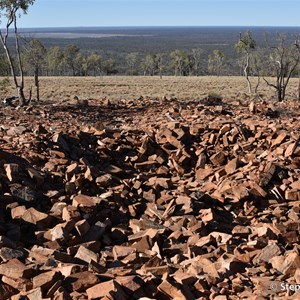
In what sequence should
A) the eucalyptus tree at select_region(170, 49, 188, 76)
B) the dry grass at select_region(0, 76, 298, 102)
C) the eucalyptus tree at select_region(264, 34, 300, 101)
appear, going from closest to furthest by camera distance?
the eucalyptus tree at select_region(264, 34, 300, 101) → the dry grass at select_region(0, 76, 298, 102) → the eucalyptus tree at select_region(170, 49, 188, 76)

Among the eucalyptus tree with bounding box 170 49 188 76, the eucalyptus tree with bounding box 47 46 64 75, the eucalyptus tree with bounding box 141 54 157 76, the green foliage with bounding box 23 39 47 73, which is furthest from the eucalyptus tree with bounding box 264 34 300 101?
the eucalyptus tree with bounding box 141 54 157 76

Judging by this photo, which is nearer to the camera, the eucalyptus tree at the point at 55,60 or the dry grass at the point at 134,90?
the dry grass at the point at 134,90

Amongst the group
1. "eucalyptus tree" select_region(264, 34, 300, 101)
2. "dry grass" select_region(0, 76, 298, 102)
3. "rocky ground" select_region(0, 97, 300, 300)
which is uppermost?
"eucalyptus tree" select_region(264, 34, 300, 101)

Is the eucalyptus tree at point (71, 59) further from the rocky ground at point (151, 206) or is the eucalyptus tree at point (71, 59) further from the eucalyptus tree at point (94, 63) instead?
the rocky ground at point (151, 206)

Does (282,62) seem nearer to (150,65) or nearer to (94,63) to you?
(94,63)

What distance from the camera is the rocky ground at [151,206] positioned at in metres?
5.36

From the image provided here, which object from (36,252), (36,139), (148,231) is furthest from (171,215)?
(36,139)

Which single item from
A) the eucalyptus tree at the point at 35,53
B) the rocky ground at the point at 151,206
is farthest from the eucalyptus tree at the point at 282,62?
the eucalyptus tree at the point at 35,53

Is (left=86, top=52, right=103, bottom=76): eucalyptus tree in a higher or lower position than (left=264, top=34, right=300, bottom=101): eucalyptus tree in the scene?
lower

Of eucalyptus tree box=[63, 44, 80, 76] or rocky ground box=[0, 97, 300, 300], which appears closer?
rocky ground box=[0, 97, 300, 300]

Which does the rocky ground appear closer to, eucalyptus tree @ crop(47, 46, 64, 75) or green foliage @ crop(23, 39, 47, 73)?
green foliage @ crop(23, 39, 47, 73)

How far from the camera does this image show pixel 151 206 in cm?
800

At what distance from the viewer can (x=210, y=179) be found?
9.18 meters

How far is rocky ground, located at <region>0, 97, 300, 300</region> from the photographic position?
5.36 metres
